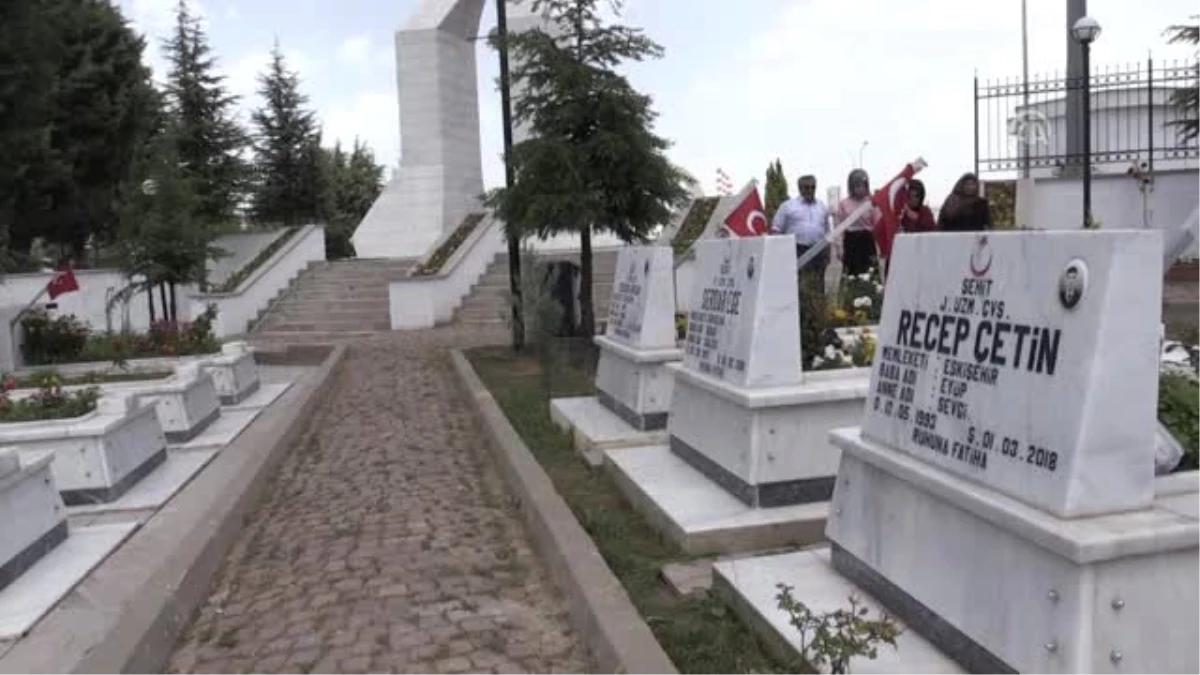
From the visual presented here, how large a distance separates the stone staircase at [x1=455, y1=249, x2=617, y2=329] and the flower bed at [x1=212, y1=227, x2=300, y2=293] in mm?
5071

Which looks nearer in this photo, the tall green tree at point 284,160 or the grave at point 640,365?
the grave at point 640,365

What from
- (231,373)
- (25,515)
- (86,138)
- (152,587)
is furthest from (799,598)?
(86,138)

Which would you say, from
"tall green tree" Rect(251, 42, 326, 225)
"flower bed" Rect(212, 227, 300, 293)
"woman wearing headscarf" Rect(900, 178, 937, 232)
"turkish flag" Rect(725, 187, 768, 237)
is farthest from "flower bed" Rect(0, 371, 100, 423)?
"tall green tree" Rect(251, 42, 326, 225)

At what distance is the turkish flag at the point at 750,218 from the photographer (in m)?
8.62

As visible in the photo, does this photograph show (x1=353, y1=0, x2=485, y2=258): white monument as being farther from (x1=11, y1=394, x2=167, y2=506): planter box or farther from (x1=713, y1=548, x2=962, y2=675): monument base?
(x1=713, y1=548, x2=962, y2=675): monument base

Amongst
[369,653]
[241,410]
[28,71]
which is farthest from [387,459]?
[28,71]

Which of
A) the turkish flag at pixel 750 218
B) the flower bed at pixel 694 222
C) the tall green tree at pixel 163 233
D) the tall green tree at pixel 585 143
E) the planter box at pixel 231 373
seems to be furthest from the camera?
the flower bed at pixel 694 222

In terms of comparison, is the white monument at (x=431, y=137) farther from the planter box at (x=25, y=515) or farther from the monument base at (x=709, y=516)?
the monument base at (x=709, y=516)

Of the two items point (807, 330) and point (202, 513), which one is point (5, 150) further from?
point (807, 330)

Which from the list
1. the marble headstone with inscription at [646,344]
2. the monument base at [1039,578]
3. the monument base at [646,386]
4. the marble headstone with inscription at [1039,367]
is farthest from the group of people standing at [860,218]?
the monument base at [1039,578]

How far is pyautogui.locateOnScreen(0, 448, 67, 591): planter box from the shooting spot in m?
5.54

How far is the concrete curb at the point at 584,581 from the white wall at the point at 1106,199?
16.1 metres

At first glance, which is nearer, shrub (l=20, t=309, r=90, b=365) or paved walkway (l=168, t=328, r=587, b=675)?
paved walkway (l=168, t=328, r=587, b=675)

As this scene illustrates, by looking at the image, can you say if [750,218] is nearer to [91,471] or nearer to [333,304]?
[91,471]
